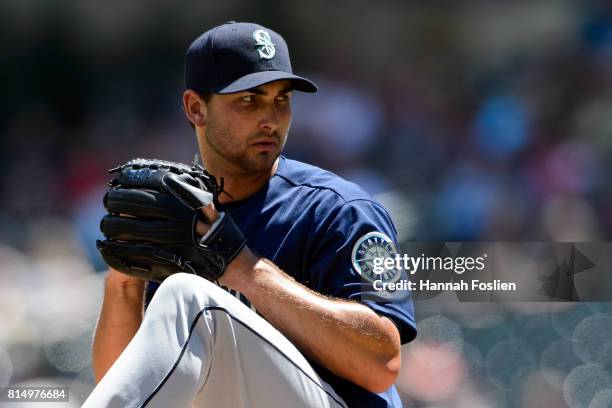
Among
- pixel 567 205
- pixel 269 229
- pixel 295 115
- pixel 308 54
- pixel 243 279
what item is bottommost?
pixel 243 279

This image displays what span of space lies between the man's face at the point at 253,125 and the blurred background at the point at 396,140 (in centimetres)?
125

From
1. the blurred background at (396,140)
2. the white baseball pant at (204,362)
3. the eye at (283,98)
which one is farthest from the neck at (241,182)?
the blurred background at (396,140)

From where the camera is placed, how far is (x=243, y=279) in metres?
1.68

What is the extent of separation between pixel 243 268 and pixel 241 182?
375mm

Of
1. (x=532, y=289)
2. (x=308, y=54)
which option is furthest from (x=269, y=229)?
(x=308, y=54)

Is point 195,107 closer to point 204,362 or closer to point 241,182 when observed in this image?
point 241,182

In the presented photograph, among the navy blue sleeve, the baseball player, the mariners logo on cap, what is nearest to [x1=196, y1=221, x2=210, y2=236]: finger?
the baseball player

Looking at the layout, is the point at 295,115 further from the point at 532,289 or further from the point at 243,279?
the point at 243,279

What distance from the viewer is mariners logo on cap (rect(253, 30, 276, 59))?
6.53 ft

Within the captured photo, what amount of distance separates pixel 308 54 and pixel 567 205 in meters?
1.12

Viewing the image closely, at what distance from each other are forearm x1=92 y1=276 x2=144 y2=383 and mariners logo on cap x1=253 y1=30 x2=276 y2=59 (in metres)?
0.58

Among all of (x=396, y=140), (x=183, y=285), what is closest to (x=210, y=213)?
(x=183, y=285)

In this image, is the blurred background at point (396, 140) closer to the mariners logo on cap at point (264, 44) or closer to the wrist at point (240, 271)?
the mariners logo on cap at point (264, 44)

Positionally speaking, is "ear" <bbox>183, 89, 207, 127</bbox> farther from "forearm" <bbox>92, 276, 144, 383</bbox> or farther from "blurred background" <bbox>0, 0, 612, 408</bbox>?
"blurred background" <bbox>0, 0, 612, 408</bbox>
